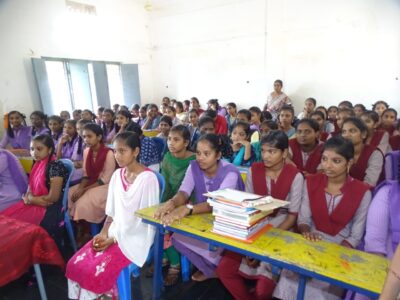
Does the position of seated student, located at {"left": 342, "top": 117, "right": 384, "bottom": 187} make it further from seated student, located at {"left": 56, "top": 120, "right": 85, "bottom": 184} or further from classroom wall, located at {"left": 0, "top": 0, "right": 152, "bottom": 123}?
classroom wall, located at {"left": 0, "top": 0, "right": 152, "bottom": 123}

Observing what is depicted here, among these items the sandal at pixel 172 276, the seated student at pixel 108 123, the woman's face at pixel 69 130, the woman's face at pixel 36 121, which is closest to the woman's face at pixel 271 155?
the sandal at pixel 172 276

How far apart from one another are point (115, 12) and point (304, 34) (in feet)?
18.1

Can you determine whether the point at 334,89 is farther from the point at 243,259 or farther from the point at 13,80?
the point at 13,80

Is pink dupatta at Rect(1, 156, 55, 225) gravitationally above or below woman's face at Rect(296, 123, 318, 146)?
below

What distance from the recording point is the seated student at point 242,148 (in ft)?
9.57

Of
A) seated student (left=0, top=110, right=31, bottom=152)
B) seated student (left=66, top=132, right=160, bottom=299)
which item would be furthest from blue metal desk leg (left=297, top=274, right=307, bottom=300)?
seated student (left=0, top=110, right=31, bottom=152)

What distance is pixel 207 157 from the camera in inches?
76.1

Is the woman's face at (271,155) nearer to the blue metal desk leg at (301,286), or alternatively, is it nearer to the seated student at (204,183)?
the seated student at (204,183)

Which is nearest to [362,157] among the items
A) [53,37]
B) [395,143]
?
[395,143]

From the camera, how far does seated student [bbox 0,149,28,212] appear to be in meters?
2.46

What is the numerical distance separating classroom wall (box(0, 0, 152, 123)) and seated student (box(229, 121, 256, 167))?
5.74 metres

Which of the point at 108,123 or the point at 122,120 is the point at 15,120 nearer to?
the point at 108,123

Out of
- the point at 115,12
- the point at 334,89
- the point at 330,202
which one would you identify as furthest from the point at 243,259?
the point at 115,12

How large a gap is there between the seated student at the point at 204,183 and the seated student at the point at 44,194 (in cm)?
102
